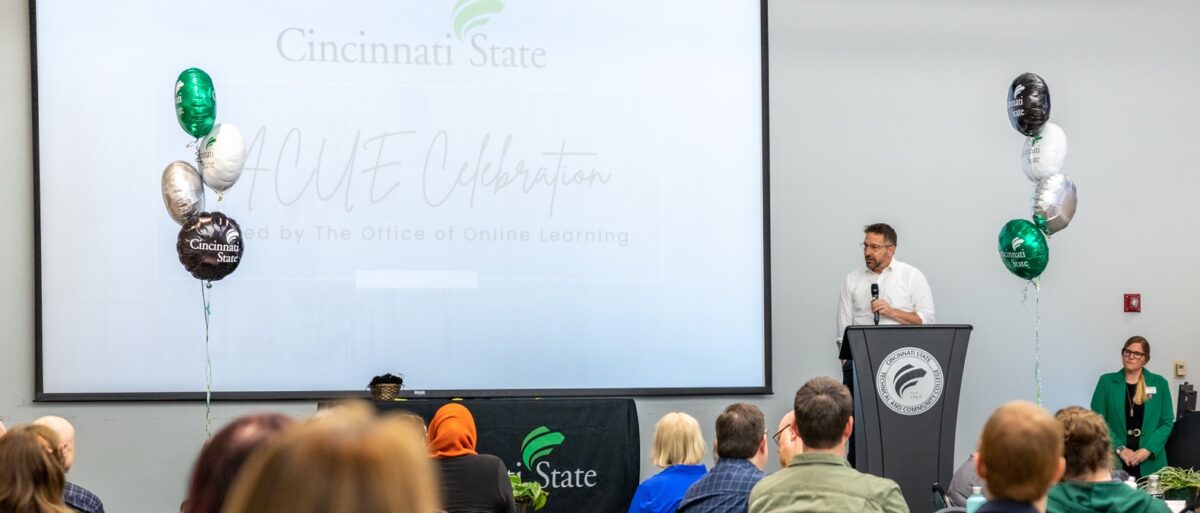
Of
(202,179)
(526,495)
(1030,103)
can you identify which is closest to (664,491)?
(526,495)

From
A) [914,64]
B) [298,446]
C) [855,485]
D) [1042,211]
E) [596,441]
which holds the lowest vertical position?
[596,441]

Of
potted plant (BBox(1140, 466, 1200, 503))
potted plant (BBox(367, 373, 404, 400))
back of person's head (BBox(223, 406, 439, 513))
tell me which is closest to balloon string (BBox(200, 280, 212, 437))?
potted plant (BBox(367, 373, 404, 400))

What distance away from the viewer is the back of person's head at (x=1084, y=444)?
2740mm

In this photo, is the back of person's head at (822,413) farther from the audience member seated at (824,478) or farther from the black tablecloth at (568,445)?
the black tablecloth at (568,445)

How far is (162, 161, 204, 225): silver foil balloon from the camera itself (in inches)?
216

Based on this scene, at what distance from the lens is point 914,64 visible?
23.2 feet

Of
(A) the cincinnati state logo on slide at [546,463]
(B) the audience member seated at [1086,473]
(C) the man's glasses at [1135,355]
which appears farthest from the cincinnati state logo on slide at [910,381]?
(C) the man's glasses at [1135,355]

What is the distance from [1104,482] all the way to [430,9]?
4781 mm

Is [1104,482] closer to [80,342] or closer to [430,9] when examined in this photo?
[430,9]

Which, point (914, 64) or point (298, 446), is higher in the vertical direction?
point (914, 64)

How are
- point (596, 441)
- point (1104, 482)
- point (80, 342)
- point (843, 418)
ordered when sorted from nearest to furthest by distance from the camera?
1. point (1104, 482)
2. point (843, 418)
3. point (596, 441)
4. point (80, 342)

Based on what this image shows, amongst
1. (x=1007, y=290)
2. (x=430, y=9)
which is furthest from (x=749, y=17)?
(x=1007, y=290)

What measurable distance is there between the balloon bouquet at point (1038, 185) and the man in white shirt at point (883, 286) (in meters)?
0.50

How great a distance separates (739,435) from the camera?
351 cm
